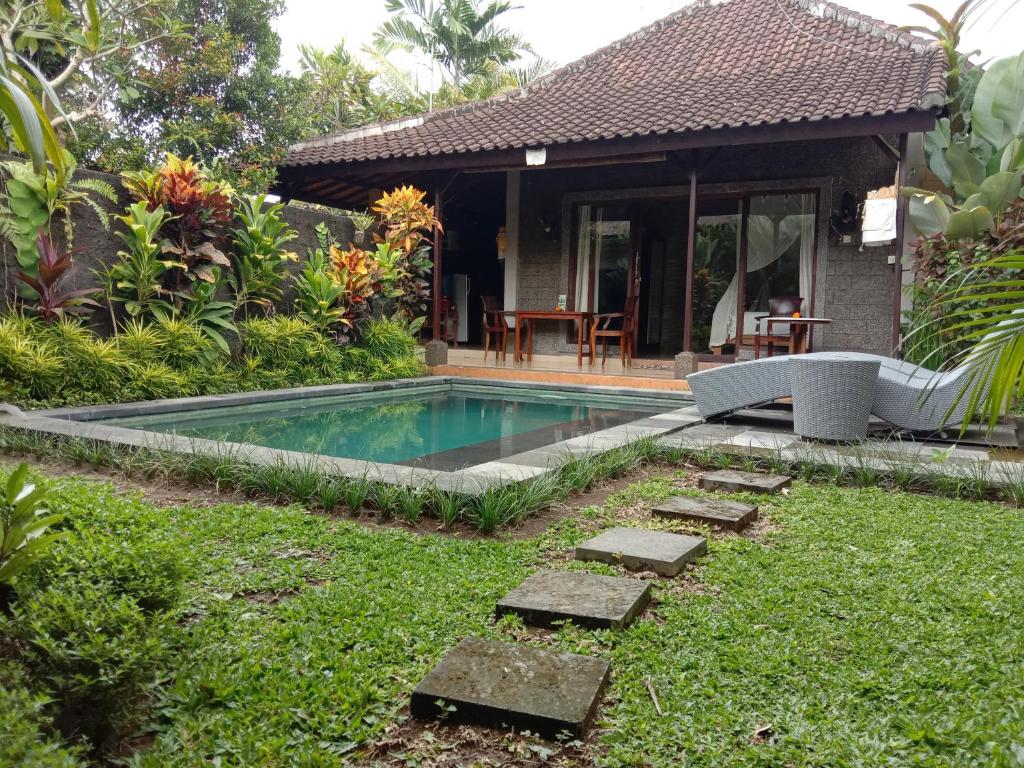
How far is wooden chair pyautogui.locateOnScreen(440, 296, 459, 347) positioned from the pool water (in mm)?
4849

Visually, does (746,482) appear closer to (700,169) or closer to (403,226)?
(700,169)

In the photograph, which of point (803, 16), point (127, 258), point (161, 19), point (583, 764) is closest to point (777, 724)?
point (583, 764)

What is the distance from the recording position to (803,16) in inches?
483

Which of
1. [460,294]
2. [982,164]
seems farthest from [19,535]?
[460,294]

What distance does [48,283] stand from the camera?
651 cm

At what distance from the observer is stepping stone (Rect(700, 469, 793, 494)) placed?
411 centimetres

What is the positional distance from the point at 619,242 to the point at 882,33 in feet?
15.6

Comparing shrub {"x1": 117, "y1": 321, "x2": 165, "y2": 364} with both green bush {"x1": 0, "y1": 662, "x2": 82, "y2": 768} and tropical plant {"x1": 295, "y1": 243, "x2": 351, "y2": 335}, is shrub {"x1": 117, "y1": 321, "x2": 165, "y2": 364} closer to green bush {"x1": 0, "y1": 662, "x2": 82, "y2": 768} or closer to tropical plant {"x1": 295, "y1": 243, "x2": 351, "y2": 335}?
tropical plant {"x1": 295, "y1": 243, "x2": 351, "y2": 335}

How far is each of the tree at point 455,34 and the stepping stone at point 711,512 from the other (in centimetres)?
1975

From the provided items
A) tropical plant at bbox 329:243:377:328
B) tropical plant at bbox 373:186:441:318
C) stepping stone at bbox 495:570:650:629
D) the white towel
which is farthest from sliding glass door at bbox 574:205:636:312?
stepping stone at bbox 495:570:650:629

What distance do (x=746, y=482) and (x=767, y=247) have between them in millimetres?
7686

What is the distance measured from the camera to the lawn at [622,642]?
168 centimetres

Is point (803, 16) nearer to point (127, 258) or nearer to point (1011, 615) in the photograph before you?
point (127, 258)

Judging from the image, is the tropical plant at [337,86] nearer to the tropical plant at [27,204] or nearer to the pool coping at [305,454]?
the tropical plant at [27,204]
